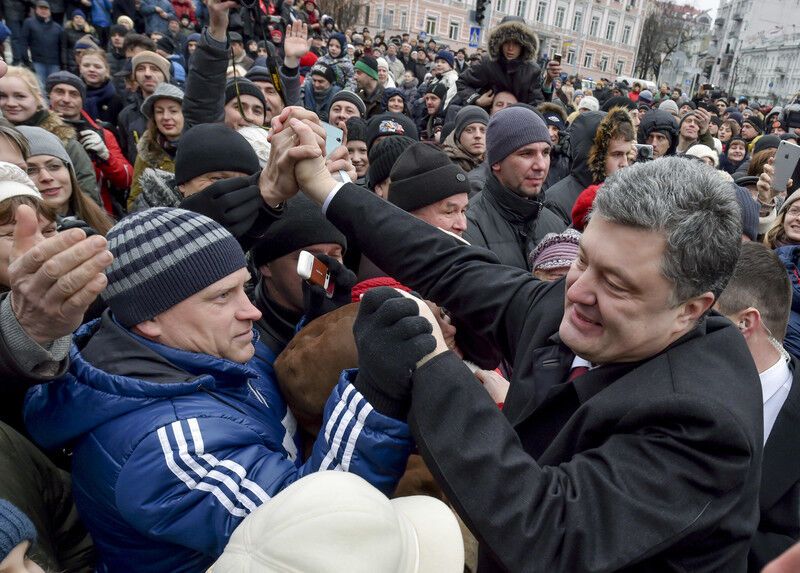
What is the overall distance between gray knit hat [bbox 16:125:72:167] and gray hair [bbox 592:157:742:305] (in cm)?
319

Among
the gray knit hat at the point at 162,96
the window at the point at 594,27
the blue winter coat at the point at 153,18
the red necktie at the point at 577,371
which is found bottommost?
the red necktie at the point at 577,371

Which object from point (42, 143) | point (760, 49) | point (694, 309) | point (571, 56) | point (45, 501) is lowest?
point (45, 501)

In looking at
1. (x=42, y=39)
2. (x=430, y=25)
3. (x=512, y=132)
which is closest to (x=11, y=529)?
(x=512, y=132)

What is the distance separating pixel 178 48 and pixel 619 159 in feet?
33.5

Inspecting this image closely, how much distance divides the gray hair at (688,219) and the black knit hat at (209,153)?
2.16 m

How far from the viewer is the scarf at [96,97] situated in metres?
6.38

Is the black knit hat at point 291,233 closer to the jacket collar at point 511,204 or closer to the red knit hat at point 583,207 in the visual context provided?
the jacket collar at point 511,204

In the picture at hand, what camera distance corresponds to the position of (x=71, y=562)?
163 centimetres

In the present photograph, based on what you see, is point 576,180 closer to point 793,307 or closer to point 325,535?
point 793,307

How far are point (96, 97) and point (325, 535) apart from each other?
693cm

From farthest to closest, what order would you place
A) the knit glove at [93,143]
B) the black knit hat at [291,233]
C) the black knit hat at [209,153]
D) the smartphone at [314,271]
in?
the knit glove at [93,143], the black knit hat at [209,153], the black knit hat at [291,233], the smartphone at [314,271]

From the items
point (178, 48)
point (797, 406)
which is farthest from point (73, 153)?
point (178, 48)

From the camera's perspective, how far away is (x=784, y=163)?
5109 mm

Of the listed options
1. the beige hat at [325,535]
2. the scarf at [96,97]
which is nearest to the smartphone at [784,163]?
the beige hat at [325,535]
